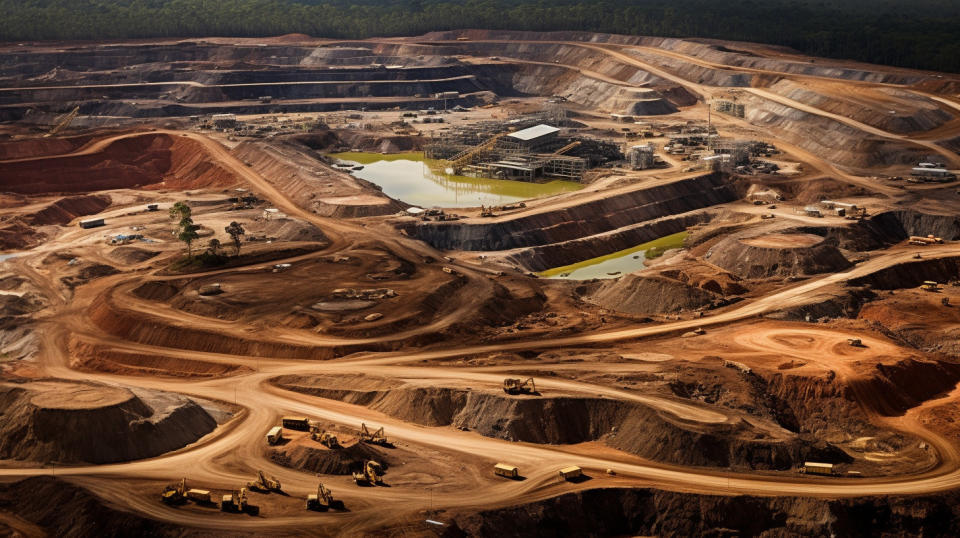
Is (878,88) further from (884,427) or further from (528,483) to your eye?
(528,483)

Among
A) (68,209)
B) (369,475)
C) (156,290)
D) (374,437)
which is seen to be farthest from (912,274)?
(68,209)

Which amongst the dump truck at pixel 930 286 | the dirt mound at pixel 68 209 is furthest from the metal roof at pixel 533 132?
the dump truck at pixel 930 286

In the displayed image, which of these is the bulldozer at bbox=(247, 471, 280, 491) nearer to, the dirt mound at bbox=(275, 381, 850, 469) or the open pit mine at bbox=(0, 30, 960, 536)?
the open pit mine at bbox=(0, 30, 960, 536)

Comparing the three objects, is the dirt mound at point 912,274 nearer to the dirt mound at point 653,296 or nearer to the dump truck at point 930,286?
the dump truck at point 930,286

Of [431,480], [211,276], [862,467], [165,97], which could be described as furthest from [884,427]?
[165,97]

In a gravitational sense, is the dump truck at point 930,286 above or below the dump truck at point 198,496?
below

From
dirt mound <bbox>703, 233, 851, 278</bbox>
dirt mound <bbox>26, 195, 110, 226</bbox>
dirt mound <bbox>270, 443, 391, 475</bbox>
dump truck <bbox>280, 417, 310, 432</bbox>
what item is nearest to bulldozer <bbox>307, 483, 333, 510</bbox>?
dirt mound <bbox>270, 443, 391, 475</bbox>
